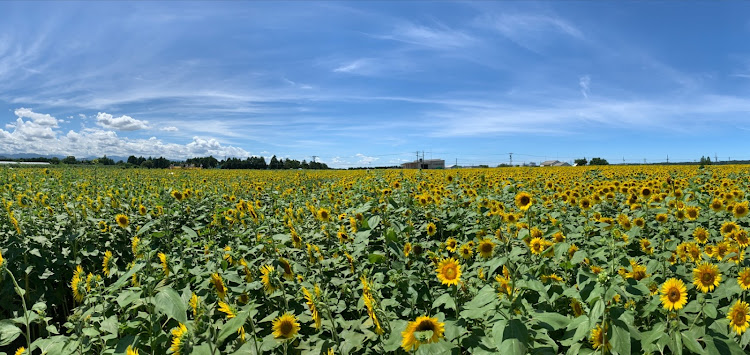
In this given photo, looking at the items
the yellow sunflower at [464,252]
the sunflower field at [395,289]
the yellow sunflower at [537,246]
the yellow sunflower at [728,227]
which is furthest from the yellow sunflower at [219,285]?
the yellow sunflower at [728,227]

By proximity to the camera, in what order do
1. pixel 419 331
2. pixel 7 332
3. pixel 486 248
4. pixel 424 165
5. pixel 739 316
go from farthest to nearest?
pixel 424 165
pixel 486 248
pixel 739 316
pixel 7 332
pixel 419 331

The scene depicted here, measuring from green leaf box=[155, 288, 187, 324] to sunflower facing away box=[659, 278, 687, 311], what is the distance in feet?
8.84

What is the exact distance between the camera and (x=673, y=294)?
2199 millimetres

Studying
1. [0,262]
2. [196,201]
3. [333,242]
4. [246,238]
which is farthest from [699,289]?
[196,201]

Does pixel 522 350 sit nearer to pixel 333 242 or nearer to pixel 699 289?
pixel 699 289

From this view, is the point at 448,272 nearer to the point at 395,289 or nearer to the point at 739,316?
the point at 395,289

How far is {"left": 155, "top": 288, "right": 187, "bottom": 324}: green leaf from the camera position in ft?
5.90

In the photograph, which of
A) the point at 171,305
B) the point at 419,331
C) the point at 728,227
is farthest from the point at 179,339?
the point at 728,227

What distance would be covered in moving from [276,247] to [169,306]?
1.71m

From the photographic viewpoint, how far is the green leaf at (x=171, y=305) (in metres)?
1.80

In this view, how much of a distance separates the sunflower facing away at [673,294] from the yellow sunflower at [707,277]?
61 centimetres

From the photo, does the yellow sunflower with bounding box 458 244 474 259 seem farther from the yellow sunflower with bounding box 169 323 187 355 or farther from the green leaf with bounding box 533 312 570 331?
the yellow sunflower with bounding box 169 323 187 355

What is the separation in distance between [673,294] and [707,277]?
721mm

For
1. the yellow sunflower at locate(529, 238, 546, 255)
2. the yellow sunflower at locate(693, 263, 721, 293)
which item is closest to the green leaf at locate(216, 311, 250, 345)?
the yellow sunflower at locate(529, 238, 546, 255)
